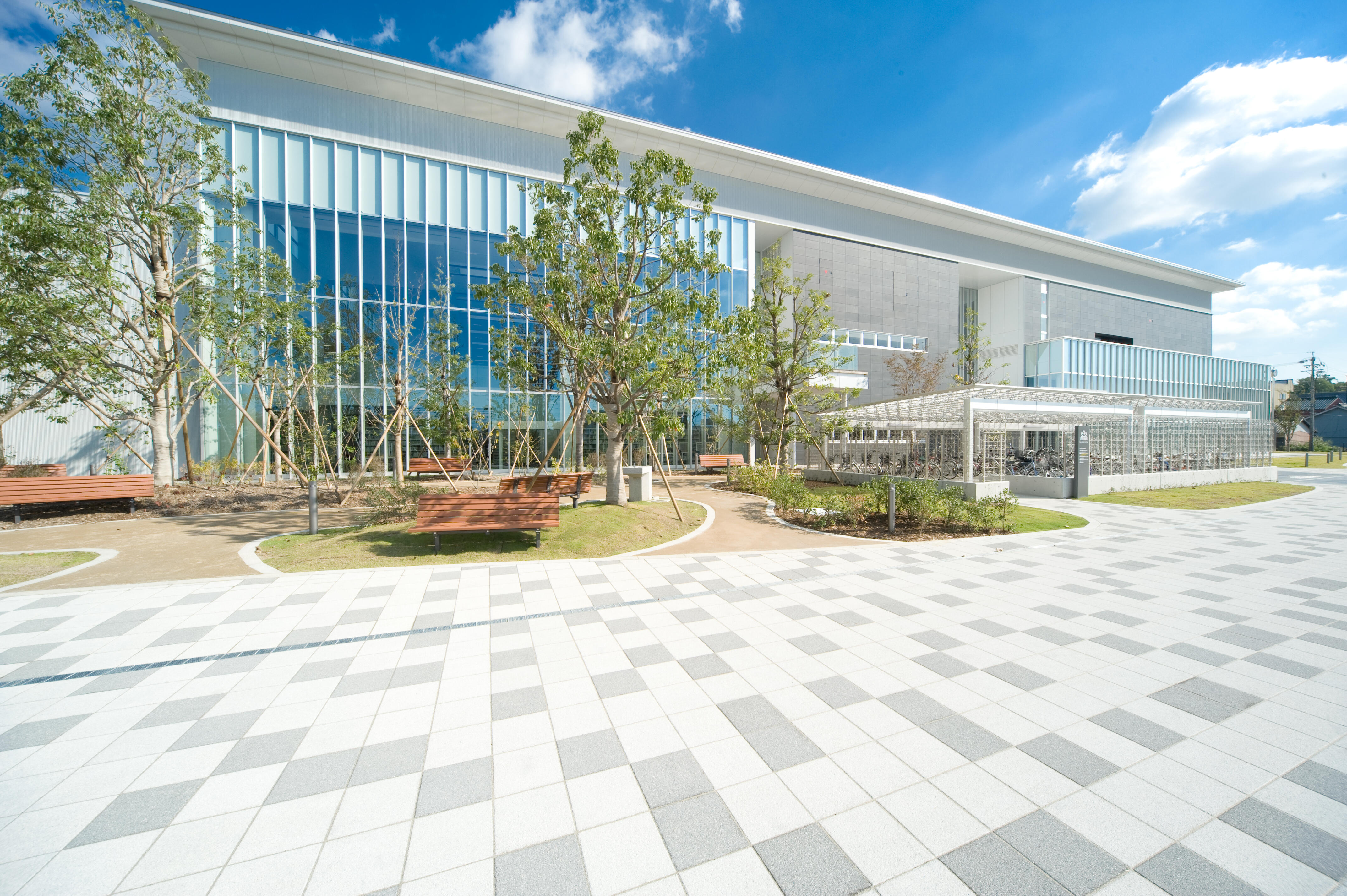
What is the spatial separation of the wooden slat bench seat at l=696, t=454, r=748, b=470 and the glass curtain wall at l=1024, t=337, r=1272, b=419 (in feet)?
76.8

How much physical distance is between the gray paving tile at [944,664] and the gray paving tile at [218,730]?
523 centimetres

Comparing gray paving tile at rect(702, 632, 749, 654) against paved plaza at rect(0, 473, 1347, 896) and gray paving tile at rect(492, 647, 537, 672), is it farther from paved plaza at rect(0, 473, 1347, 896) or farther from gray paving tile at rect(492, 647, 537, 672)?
gray paving tile at rect(492, 647, 537, 672)

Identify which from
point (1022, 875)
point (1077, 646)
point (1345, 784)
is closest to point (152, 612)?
point (1022, 875)

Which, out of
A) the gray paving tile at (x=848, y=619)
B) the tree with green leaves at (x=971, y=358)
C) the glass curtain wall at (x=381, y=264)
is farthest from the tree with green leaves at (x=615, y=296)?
the tree with green leaves at (x=971, y=358)

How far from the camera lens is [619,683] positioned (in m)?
4.15

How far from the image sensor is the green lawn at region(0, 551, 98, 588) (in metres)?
6.91

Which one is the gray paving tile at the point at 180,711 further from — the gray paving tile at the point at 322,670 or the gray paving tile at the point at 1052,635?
the gray paving tile at the point at 1052,635

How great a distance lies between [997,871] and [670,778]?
165 centimetres

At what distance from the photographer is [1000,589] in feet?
22.0

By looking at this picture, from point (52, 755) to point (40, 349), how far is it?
1512 centimetres

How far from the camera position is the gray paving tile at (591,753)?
3.08m

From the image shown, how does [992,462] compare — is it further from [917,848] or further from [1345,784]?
[917,848]

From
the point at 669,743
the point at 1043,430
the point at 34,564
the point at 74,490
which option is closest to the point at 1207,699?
the point at 669,743

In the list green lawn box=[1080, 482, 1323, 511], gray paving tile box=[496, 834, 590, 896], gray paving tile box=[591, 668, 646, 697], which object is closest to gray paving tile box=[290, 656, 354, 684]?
gray paving tile box=[591, 668, 646, 697]
